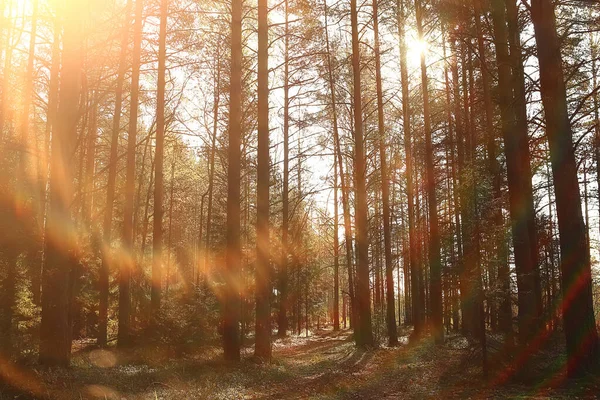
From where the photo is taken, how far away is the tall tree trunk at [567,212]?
716cm

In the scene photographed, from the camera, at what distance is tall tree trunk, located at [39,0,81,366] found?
25.5 ft

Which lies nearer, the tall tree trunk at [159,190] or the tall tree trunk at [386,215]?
the tall tree trunk at [159,190]

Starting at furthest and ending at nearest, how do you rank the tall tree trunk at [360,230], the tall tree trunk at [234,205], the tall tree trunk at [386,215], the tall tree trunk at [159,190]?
1. the tall tree trunk at [386,215]
2. the tall tree trunk at [360,230]
3. the tall tree trunk at [159,190]
4. the tall tree trunk at [234,205]

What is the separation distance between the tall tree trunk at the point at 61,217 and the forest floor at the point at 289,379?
2.01 feet

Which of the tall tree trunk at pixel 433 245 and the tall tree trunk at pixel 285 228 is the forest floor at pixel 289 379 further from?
the tall tree trunk at pixel 285 228

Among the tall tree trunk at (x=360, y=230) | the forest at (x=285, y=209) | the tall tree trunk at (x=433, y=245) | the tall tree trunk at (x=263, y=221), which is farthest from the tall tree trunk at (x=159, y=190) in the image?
the tall tree trunk at (x=433, y=245)

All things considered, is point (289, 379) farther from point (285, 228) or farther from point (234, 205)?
point (285, 228)

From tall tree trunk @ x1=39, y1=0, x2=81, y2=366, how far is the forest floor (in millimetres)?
613

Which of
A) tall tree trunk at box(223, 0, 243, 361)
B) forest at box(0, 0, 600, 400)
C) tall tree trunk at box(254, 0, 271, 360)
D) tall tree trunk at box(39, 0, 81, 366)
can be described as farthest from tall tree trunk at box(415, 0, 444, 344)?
tall tree trunk at box(39, 0, 81, 366)

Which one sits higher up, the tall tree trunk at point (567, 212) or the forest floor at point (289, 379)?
the tall tree trunk at point (567, 212)

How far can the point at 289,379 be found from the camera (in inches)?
400

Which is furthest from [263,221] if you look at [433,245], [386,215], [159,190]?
[433,245]

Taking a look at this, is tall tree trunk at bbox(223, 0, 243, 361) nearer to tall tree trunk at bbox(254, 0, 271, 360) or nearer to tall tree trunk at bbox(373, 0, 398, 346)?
tall tree trunk at bbox(254, 0, 271, 360)

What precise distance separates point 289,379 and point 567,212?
6.65 meters
